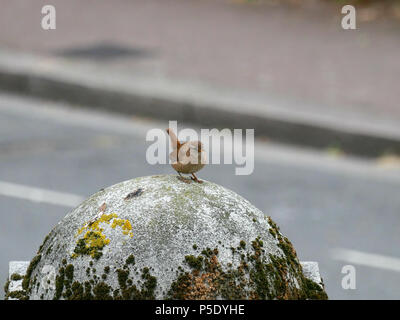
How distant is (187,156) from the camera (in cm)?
451

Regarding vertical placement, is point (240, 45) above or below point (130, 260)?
above

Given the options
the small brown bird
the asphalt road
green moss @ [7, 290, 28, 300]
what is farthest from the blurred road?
green moss @ [7, 290, 28, 300]

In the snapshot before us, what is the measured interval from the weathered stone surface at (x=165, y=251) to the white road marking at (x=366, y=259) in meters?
4.24

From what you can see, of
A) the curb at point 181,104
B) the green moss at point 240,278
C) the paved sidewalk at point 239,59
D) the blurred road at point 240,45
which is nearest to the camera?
the green moss at point 240,278

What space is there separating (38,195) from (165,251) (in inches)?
229

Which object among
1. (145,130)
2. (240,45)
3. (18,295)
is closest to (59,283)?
(18,295)

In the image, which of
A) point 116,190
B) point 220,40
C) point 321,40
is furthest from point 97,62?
point 116,190

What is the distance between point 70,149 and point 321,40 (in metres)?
5.04

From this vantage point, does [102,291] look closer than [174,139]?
Yes

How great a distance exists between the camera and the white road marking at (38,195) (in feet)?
30.9

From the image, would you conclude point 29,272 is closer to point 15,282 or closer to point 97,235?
point 15,282

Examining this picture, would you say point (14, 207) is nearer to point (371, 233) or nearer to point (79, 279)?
point (371, 233)

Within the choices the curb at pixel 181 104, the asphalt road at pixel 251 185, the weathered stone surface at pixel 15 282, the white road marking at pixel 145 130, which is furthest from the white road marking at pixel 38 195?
the weathered stone surface at pixel 15 282

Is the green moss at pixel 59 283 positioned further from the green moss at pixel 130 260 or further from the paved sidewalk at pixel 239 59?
the paved sidewalk at pixel 239 59
